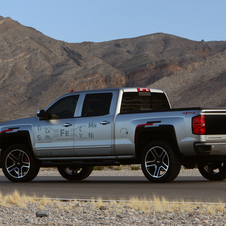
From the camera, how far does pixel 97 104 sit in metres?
12.0

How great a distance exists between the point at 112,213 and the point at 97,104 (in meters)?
5.69

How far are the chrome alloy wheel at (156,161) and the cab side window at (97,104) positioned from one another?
1484 mm

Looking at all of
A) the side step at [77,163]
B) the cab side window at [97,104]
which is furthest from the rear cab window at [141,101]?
the side step at [77,163]

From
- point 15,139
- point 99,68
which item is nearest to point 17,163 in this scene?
point 15,139

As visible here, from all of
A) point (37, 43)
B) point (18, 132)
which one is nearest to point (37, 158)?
point (18, 132)

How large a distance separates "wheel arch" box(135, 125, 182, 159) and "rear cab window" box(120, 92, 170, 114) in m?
0.58

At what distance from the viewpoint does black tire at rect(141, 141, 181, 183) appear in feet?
35.2

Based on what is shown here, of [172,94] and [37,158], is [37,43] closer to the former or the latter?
[172,94]

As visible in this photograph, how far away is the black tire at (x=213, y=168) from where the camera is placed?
1248 centimetres

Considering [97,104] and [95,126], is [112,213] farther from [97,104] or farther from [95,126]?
[97,104]

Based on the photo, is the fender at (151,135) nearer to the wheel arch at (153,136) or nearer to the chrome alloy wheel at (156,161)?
the wheel arch at (153,136)

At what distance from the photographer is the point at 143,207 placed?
6914 mm

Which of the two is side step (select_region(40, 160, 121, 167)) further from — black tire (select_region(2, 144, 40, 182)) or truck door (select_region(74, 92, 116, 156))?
black tire (select_region(2, 144, 40, 182))

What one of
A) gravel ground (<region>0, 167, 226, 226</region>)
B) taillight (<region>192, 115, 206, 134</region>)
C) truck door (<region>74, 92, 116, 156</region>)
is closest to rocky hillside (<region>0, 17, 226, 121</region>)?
truck door (<region>74, 92, 116, 156</region>)
